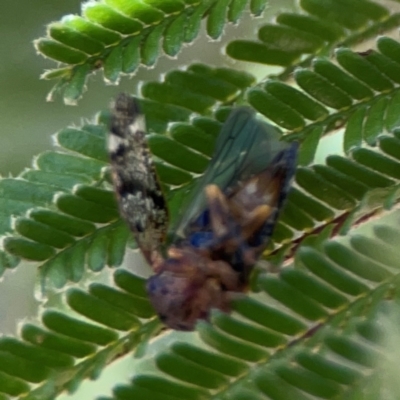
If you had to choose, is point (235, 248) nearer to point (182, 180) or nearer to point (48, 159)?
point (182, 180)

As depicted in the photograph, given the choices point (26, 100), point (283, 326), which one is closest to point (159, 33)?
point (283, 326)

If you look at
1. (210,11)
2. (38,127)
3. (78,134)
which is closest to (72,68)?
(78,134)

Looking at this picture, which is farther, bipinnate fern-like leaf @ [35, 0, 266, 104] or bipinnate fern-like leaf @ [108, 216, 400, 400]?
bipinnate fern-like leaf @ [35, 0, 266, 104]

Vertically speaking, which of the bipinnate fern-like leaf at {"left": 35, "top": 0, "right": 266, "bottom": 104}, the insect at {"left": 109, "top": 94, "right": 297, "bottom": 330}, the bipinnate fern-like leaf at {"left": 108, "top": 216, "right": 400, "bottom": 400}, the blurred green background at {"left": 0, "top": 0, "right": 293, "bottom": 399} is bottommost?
the bipinnate fern-like leaf at {"left": 108, "top": 216, "right": 400, "bottom": 400}

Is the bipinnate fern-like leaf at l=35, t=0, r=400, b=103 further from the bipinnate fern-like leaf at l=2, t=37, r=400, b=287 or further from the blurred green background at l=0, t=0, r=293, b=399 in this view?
the blurred green background at l=0, t=0, r=293, b=399

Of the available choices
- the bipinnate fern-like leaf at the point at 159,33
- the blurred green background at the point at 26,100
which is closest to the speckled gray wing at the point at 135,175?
the bipinnate fern-like leaf at the point at 159,33

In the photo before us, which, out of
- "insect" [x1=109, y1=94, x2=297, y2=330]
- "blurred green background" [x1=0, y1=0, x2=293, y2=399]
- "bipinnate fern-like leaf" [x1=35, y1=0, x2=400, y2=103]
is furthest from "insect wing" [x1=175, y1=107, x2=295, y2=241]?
"blurred green background" [x1=0, y1=0, x2=293, y2=399]
